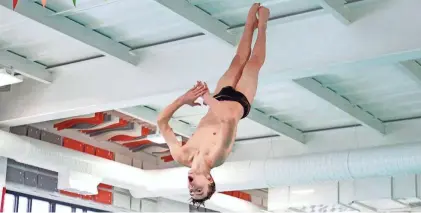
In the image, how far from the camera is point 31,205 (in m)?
14.3

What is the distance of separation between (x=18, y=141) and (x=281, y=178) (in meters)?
4.40

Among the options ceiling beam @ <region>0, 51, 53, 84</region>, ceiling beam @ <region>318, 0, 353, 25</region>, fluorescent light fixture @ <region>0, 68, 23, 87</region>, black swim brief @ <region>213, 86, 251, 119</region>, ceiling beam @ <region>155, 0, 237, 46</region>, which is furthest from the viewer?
ceiling beam @ <region>0, 51, 53, 84</region>

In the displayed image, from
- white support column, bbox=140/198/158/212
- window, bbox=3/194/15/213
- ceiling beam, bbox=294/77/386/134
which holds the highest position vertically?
ceiling beam, bbox=294/77/386/134

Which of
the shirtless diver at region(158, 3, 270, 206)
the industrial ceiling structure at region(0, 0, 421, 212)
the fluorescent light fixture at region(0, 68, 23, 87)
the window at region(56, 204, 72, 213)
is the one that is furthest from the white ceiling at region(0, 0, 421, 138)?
the window at region(56, 204, 72, 213)

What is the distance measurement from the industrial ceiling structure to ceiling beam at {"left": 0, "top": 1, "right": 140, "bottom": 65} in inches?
0.6

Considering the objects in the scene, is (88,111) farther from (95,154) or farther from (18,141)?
(95,154)

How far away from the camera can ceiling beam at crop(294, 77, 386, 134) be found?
11.7 m

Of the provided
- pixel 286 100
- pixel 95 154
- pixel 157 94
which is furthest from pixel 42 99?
pixel 286 100

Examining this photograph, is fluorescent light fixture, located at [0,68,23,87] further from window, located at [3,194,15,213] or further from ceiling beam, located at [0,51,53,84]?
window, located at [3,194,15,213]

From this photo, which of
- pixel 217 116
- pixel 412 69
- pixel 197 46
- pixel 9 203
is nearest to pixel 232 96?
pixel 217 116

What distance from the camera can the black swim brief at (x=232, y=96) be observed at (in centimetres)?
807

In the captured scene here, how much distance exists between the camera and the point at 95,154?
579 inches

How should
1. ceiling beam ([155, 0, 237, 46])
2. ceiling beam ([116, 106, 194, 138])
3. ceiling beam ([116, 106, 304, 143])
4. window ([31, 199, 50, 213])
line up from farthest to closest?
window ([31, 199, 50, 213]), ceiling beam ([116, 106, 304, 143]), ceiling beam ([116, 106, 194, 138]), ceiling beam ([155, 0, 237, 46])

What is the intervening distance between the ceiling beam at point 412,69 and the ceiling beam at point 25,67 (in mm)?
5169
